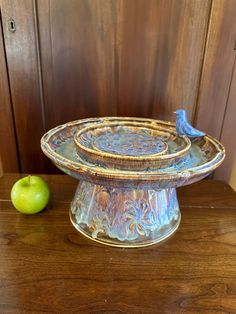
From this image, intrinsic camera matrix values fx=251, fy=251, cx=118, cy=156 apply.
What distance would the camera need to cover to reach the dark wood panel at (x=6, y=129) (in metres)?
0.76

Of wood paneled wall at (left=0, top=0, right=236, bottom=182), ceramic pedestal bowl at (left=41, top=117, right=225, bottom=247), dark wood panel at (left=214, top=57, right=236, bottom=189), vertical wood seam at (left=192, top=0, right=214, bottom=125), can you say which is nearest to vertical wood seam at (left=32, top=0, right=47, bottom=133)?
wood paneled wall at (left=0, top=0, right=236, bottom=182)

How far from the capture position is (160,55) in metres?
0.71

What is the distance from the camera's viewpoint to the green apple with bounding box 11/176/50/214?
0.56m

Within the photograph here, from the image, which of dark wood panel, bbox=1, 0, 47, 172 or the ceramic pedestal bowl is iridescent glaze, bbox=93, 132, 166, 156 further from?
dark wood panel, bbox=1, 0, 47, 172

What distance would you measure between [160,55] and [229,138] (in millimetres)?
344

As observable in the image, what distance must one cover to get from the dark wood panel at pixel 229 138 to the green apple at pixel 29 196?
0.58 meters

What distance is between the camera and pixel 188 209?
65 cm

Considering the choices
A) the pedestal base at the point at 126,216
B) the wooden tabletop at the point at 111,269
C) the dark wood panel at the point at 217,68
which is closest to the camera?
the wooden tabletop at the point at 111,269

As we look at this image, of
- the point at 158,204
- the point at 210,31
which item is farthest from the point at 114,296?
the point at 210,31

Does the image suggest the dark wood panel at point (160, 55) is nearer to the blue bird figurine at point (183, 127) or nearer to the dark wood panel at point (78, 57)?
the dark wood panel at point (78, 57)

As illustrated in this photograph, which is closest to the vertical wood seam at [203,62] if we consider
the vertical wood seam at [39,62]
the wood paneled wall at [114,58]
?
the wood paneled wall at [114,58]

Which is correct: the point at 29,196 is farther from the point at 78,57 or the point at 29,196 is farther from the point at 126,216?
the point at 78,57

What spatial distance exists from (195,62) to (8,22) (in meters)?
0.54

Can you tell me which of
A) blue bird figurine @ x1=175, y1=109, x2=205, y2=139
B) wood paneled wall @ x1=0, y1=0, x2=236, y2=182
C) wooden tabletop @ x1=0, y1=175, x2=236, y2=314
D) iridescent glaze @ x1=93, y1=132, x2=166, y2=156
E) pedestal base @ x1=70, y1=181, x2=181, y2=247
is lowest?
wooden tabletop @ x1=0, y1=175, x2=236, y2=314
